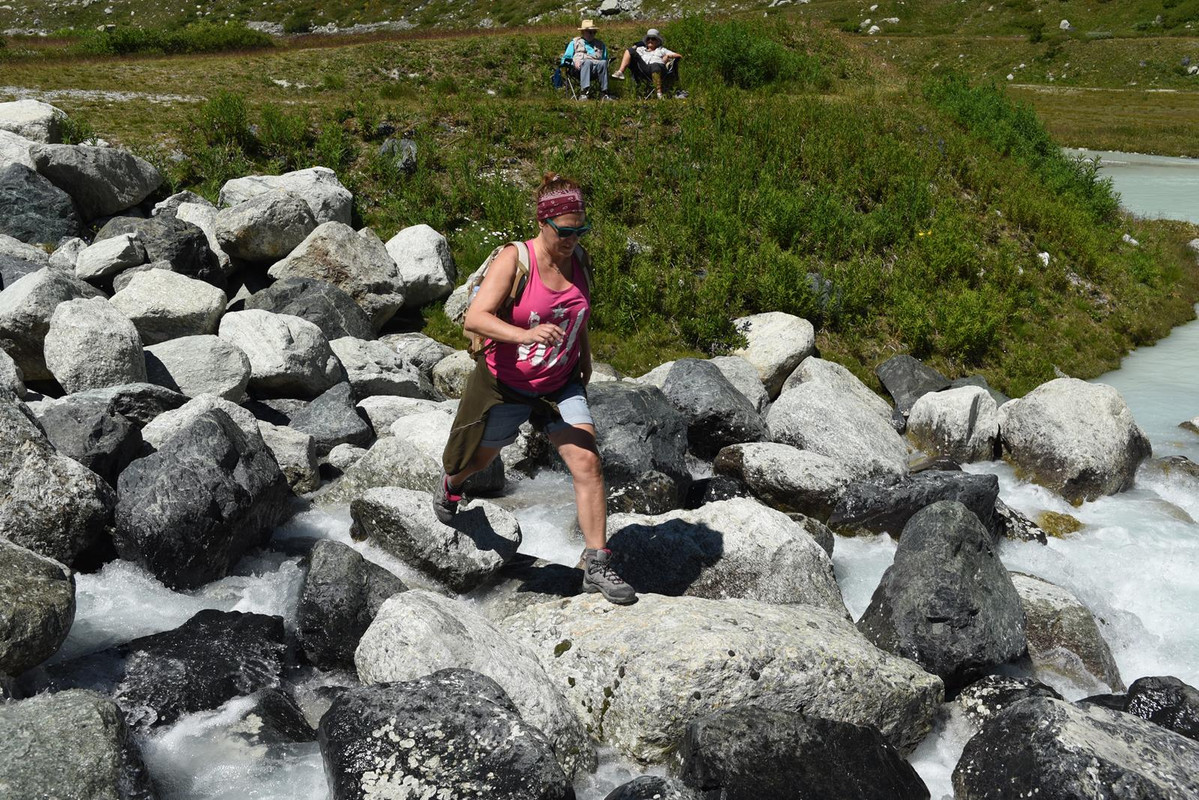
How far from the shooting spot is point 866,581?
927 cm

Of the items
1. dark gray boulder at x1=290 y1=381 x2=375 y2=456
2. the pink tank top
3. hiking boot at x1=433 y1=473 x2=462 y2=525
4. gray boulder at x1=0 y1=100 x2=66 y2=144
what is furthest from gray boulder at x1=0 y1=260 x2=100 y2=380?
the pink tank top

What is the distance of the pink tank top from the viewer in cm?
626

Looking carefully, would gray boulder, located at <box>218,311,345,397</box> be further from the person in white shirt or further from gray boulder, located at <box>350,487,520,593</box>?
the person in white shirt

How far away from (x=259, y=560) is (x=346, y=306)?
6.00 m

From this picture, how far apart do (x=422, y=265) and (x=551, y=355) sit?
9808mm

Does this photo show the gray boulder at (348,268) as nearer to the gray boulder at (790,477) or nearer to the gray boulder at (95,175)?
the gray boulder at (95,175)

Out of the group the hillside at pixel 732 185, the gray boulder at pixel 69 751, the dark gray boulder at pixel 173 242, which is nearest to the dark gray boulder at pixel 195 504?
the gray boulder at pixel 69 751

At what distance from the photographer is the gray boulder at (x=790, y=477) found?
34.2 ft

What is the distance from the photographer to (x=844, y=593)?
29.7 feet

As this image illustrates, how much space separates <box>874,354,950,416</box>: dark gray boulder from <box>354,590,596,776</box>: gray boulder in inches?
373

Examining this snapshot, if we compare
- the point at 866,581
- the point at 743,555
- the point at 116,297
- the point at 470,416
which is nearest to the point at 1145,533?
the point at 866,581

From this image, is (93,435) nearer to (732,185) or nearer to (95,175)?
(95,175)

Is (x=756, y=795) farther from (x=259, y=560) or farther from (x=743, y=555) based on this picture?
(x=259, y=560)

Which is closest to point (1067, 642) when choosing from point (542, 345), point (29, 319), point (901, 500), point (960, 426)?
point (901, 500)
